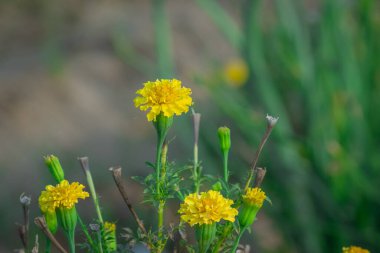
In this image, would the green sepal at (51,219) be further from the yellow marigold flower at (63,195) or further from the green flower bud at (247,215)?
the green flower bud at (247,215)

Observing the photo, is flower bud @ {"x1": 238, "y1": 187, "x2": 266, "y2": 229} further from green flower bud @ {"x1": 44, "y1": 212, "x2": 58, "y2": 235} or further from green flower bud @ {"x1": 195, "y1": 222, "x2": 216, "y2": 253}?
green flower bud @ {"x1": 44, "y1": 212, "x2": 58, "y2": 235}

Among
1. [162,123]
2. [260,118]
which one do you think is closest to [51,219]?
[162,123]

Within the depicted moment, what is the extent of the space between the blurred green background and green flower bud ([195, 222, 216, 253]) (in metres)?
1.67

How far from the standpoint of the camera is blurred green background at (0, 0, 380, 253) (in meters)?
2.57

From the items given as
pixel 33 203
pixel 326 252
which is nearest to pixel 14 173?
pixel 33 203

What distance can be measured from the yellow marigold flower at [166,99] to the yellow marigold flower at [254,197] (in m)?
0.12

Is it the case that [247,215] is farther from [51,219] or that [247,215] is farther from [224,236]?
[51,219]

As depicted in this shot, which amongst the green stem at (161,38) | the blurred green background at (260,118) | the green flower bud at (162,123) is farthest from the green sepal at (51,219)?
the green stem at (161,38)

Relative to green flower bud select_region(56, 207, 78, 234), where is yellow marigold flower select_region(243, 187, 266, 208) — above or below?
above

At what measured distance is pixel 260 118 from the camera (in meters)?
2.79

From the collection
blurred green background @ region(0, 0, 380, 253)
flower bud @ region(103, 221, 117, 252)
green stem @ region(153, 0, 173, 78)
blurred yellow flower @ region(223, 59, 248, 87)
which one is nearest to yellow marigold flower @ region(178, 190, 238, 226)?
flower bud @ region(103, 221, 117, 252)

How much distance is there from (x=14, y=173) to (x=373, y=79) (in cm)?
196

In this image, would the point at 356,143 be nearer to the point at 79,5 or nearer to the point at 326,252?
the point at 326,252

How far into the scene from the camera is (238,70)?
313 cm
